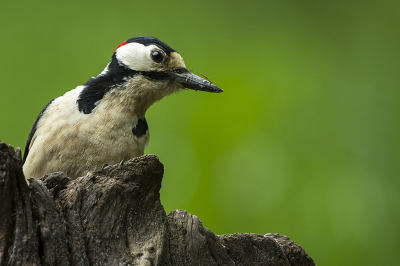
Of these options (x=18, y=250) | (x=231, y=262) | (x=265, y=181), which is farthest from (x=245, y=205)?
(x=18, y=250)

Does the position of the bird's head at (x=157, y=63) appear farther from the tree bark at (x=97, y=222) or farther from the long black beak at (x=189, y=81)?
the tree bark at (x=97, y=222)

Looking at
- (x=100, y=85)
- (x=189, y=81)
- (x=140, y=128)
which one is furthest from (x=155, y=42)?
(x=140, y=128)

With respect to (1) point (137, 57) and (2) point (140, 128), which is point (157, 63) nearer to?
(1) point (137, 57)

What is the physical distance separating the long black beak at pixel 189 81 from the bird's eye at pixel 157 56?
0.11 meters

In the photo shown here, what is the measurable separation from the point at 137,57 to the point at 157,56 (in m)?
0.14

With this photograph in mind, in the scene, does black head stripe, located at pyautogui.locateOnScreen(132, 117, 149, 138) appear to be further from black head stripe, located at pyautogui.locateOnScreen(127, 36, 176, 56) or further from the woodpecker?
black head stripe, located at pyautogui.locateOnScreen(127, 36, 176, 56)

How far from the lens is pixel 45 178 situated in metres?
1.88

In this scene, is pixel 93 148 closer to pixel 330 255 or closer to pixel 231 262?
pixel 231 262

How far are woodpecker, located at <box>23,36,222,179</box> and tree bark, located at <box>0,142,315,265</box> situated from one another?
0.81 m

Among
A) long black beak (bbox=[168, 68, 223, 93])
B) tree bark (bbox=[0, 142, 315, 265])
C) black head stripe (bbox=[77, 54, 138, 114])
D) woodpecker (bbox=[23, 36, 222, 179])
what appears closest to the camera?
tree bark (bbox=[0, 142, 315, 265])

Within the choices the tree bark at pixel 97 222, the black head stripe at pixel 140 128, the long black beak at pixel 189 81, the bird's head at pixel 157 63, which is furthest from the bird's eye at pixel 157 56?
the tree bark at pixel 97 222

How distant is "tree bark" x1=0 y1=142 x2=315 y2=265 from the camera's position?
1582mm

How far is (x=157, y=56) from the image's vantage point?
298 cm

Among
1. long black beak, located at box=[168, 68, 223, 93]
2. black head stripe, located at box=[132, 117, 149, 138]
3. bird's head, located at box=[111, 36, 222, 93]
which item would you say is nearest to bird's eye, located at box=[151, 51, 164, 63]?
bird's head, located at box=[111, 36, 222, 93]
